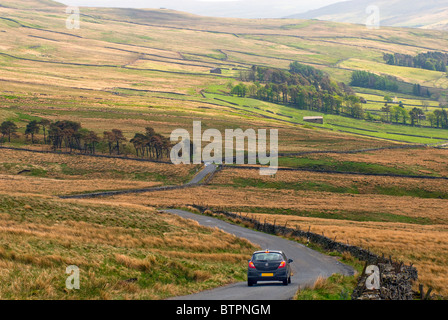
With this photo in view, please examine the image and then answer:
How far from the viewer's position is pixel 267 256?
Answer: 68.8 ft

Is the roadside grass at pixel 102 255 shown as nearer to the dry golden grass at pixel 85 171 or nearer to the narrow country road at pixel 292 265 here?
the narrow country road at pixel 292 265

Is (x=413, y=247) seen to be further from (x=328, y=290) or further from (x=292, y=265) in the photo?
(x=328, y=290)

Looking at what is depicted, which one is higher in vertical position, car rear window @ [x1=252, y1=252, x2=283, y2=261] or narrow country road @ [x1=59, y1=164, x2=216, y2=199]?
car rear window @ [x1=252, y1=252, x2=283, y2=261]

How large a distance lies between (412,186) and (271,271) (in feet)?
235

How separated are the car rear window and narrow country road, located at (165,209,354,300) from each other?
1.12 meters

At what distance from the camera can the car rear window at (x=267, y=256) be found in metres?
20.7

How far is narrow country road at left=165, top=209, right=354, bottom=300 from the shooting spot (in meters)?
17.6

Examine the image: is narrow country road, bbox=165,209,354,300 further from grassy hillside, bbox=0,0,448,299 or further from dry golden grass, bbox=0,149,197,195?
dry golden grass, bbox=0,149,197,195

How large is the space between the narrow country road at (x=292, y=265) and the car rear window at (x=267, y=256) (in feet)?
3.67

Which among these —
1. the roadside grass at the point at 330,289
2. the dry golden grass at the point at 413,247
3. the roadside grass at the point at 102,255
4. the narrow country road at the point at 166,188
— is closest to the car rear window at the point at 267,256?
the roadside grass at the point at 102,255

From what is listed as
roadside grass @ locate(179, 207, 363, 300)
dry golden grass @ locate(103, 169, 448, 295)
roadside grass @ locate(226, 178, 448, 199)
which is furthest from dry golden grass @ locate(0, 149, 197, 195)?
roadside grass @ locate(179, 207, 363, 300)

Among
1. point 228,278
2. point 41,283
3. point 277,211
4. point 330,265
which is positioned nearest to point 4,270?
point 41,283

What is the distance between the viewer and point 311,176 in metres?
91.1
